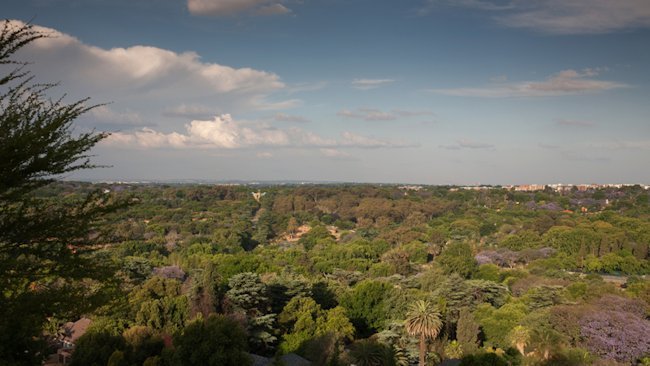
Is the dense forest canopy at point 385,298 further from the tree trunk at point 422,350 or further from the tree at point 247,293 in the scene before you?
the tree trunk at point 422,350

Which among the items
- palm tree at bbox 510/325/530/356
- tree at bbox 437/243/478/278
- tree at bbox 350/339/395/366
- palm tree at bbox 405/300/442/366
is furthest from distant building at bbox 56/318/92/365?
tree at bbox 437/243/478/278

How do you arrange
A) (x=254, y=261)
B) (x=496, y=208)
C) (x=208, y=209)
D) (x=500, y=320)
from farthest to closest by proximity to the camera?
(x=496, y=208)
(x=208, y=209)
(x=254, y=261)
(x=500, y=320)

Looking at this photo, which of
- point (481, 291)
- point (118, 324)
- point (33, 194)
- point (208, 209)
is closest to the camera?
point (33, 194)

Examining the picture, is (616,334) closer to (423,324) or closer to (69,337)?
(423,324)

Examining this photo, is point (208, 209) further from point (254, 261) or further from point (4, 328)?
point (4, 328)

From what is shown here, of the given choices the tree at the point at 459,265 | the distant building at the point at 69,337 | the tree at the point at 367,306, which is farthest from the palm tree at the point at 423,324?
the tree at the point at 459,265

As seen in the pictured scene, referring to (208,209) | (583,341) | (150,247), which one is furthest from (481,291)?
(208,209)
